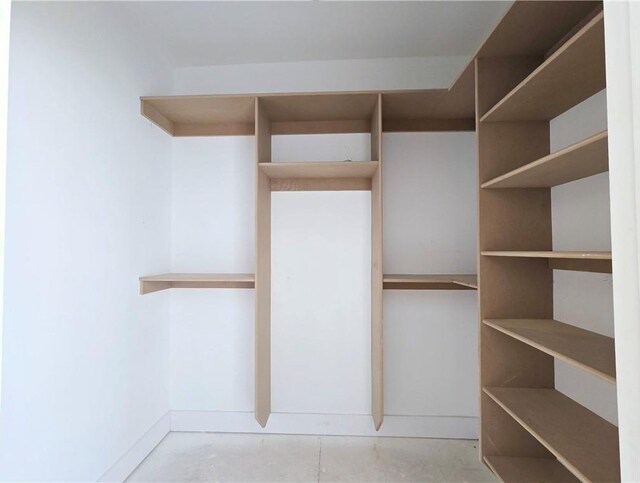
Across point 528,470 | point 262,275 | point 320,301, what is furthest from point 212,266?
point 528,470

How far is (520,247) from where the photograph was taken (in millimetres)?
1424

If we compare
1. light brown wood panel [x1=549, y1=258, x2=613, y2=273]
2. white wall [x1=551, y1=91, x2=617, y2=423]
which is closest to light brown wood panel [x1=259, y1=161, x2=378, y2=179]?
white wall [x1=551, y1=91, x2=617, y2=423]

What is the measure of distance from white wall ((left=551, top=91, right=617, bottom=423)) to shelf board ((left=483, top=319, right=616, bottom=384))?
0.26 ft

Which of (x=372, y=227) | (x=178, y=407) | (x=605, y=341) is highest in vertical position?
(x=372, y=227)

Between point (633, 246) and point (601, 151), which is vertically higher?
point (601, 151)

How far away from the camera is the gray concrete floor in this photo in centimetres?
165

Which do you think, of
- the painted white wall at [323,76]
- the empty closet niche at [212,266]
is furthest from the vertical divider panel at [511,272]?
the empty closet niche at [212,266]

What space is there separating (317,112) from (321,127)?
14 cm

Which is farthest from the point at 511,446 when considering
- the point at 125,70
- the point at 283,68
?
the point at 125,70

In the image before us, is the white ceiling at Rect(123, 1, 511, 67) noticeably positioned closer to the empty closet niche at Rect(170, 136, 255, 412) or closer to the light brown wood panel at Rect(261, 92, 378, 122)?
the light brown wood panel at Rect(261, 92, 378, 122)

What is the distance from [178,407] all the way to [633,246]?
245 centimetres

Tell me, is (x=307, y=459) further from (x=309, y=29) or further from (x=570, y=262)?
(x=309, y=29)

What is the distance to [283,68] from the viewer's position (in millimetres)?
2098

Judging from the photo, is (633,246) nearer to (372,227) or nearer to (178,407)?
(372,227)
